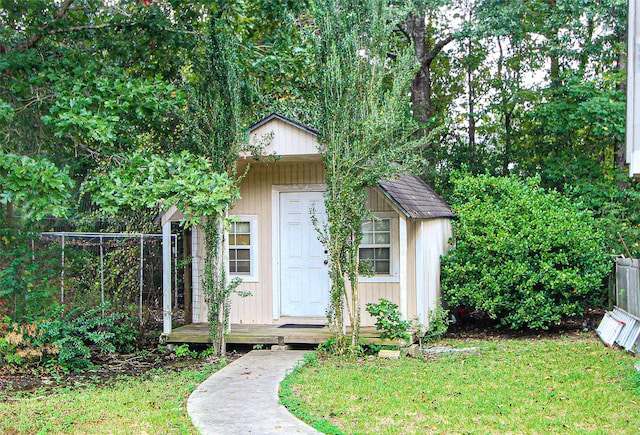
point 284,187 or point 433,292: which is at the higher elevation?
point 284,187

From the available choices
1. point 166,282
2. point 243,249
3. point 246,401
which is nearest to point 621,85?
point 243,249

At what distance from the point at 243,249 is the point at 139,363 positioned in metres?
2.71

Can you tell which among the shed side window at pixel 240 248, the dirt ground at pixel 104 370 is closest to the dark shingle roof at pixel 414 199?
the shed side window at pixel 240 248

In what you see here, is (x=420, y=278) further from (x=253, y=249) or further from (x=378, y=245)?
(x=253, y=249)

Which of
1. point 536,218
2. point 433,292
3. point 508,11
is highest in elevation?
point 508,11

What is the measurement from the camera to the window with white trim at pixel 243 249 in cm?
1101

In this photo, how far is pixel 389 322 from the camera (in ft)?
30.9

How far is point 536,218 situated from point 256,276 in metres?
4.96

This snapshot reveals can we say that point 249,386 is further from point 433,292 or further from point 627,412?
point 433,292

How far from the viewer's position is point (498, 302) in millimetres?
10992

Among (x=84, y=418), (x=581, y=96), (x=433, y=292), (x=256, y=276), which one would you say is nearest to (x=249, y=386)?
(x=84, y=418)

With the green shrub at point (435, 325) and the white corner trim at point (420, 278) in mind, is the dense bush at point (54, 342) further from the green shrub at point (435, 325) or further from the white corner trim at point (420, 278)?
the green shrub at point (435, 325)

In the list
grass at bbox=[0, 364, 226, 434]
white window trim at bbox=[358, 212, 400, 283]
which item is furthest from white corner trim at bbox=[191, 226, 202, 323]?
grass at bbox=[0, 364, 226, 434]

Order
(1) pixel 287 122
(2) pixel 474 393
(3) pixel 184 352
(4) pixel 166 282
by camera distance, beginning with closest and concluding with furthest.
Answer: (2) pixel 474 393 < (1) pixel 287 122 < (3) pixel 184 352 < (4) pixel 166 282
